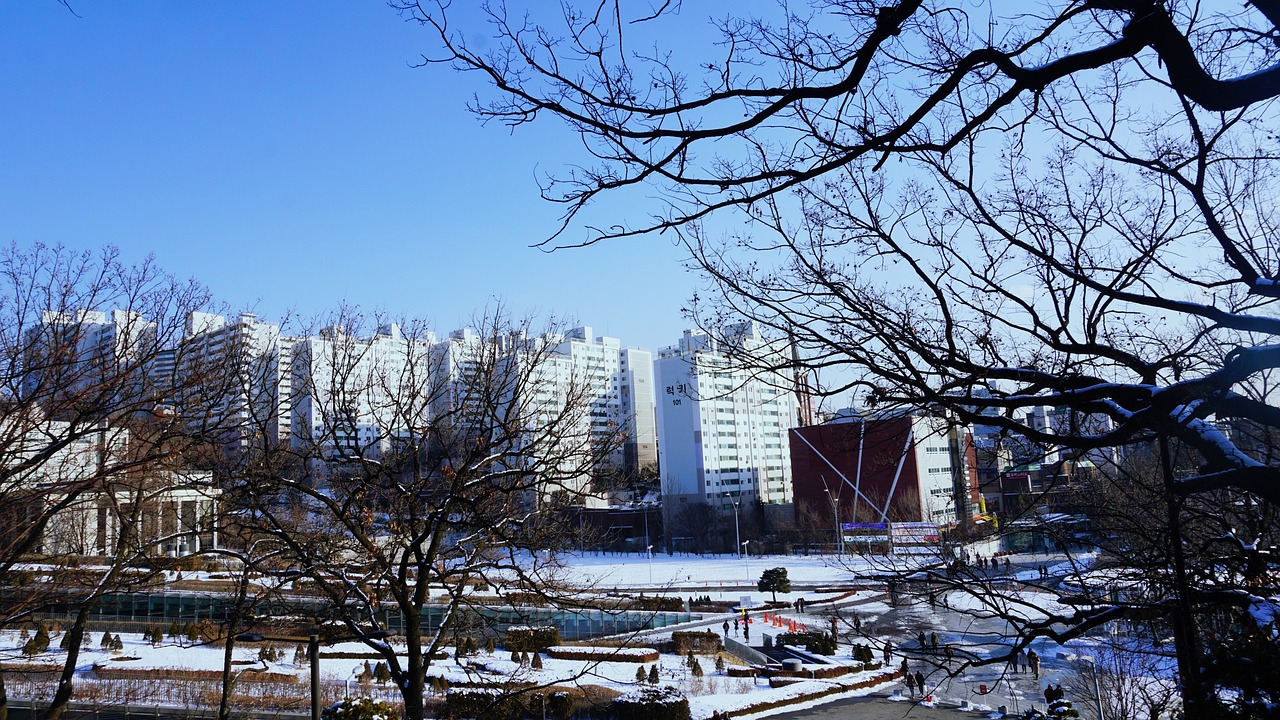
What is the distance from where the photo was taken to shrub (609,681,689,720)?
17.9 m

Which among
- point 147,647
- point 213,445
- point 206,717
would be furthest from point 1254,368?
point 147,647

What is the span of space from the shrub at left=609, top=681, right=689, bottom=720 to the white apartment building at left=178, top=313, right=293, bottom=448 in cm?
1070

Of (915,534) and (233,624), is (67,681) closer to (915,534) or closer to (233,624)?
(233,624)

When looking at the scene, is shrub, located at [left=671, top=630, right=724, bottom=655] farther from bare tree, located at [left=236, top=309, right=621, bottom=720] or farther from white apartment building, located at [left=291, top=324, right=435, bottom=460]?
white apartment building, located at [left=291, top=324, right=435, bottom=460]

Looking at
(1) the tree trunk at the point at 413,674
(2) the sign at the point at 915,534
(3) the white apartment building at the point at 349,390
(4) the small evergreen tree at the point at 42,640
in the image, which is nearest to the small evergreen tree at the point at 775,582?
(2) the sign at the point at 915,534

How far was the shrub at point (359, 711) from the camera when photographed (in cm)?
1256

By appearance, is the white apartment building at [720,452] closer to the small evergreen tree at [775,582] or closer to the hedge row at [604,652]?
the small evergreen tree at [775,582]

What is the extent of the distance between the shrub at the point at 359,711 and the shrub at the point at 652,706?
6.72 m

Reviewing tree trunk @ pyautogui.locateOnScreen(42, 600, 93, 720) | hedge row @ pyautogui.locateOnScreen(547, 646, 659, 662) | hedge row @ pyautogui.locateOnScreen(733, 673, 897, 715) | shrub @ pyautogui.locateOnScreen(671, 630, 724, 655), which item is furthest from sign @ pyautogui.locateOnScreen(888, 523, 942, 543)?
hedge row @ pyautogui.locateOnScreen(547, 646, 659, 662)

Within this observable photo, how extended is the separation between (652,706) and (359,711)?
735 centimetres

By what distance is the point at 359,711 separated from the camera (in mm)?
12625

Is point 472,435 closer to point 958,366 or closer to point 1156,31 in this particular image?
point 958,366

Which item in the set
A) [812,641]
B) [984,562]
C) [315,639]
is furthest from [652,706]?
[984,562]

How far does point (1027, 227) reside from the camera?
17.8ft
